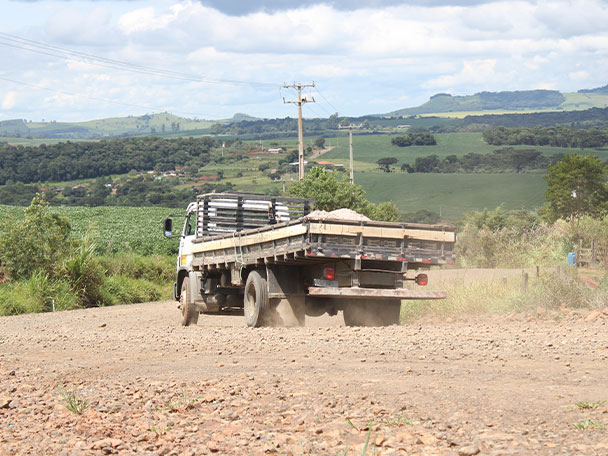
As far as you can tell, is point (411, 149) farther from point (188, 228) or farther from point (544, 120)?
point (188, 228)

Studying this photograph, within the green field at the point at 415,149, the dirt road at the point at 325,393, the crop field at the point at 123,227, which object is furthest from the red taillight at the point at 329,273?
the green field at the point at 415,149

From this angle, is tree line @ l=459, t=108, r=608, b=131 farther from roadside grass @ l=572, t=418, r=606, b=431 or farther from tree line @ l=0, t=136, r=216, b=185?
roadside grass @ l=572, t=418, r=606, b=431

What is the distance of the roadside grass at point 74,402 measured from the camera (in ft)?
27.0

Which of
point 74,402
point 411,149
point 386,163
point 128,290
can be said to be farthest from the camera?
point 411,149

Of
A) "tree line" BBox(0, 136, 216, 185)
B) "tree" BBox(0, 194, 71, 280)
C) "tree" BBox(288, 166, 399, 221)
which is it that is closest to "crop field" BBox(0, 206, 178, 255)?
"tree" BBox(0, 194, 71, 280)

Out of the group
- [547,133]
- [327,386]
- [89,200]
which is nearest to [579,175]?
[89,200]

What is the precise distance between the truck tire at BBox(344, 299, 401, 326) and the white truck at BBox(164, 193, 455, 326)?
17 millimetres

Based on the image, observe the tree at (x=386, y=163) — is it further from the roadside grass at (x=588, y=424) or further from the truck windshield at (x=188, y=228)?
the roadside grass at (x=588, y=424)

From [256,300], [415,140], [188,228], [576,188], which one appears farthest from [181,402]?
[415,140]

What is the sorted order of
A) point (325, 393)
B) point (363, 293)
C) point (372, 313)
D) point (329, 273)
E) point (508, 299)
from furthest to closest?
point (508, 299), point (372, 313), point (329, 273), point (363, 293), point (325, 393)

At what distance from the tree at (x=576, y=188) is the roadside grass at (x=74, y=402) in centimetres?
5348

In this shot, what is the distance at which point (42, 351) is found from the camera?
13.3 meters

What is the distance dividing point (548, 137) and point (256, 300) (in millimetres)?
116570

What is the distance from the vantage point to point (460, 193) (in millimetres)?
78938
